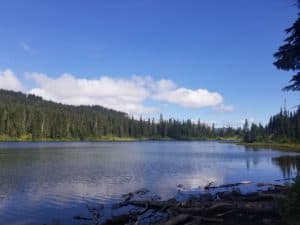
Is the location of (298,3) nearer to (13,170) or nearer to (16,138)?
(13,170)

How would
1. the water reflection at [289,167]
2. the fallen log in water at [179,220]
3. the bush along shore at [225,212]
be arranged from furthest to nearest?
the water reflection at [289,167] < the fallen log in water at [179,220] < the bush along shore at [225,212]

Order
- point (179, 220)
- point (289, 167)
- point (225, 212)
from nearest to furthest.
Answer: point (179, 220)
point (225, 212)
point (289, 167)

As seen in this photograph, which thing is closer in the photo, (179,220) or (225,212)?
(179,220)

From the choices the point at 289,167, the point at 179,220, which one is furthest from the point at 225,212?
the point at 289,167

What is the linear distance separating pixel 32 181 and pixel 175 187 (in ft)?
46.7

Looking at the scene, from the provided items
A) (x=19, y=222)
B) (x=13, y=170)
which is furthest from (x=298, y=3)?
(x=13, y=170)

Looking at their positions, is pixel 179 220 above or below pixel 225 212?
below

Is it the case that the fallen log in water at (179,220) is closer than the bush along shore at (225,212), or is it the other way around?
the bush along shore at (225,212)

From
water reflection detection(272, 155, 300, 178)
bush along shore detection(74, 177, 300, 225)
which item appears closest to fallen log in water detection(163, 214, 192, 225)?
bush along shore detection(74, 177, 300, 225)

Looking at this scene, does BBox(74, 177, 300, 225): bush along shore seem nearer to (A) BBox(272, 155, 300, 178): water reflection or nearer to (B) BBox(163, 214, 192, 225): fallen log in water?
(B) BBox(163, 214, 192, 225): fallen log in water

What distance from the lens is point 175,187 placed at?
3453 centimetres

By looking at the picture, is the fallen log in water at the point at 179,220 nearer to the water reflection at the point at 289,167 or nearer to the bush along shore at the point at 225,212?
the bush along shore at the point at 225,212

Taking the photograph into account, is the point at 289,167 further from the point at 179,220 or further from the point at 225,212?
the point at 179,220

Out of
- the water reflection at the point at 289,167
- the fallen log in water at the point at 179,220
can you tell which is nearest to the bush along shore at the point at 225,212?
the fallen log in water at the point at 179,220
